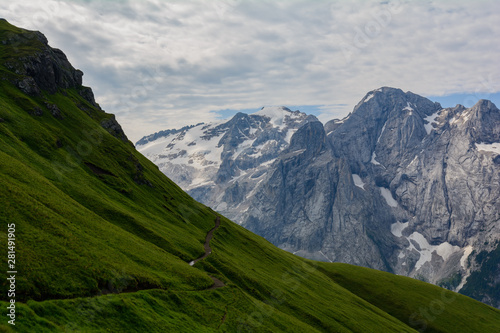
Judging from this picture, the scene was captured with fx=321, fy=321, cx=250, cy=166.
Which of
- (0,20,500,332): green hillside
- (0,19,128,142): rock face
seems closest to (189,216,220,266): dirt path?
(0,20,500,332): green hillside

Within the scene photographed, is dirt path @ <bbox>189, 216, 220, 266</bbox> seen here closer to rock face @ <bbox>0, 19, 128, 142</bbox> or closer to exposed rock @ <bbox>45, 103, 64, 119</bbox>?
rock face @ <bbox>0, 19, 128, 142</bbox>

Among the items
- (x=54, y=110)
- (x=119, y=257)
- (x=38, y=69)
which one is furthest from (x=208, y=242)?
(x=38, y=69)

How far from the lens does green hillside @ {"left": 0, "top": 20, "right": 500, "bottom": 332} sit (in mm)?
40031

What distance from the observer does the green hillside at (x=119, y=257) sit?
40031 millimetres

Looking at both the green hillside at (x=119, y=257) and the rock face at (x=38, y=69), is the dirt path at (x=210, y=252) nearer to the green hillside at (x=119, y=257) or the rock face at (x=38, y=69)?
the green hillside at (x=119, y=257)

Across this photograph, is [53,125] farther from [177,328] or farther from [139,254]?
[177,328]

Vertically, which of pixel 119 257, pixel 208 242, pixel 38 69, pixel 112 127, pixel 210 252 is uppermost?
pixel 38 69

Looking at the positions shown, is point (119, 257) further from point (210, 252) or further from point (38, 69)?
point (38, 69)

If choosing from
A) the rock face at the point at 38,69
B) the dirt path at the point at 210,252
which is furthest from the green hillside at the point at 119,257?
the dirt path at the point at 210,252

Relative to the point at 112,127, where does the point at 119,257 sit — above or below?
below

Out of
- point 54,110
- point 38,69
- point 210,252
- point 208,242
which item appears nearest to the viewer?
point 210,252

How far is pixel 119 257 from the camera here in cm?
5356

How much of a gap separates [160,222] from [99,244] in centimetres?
4199

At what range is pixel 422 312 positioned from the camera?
430 ft
